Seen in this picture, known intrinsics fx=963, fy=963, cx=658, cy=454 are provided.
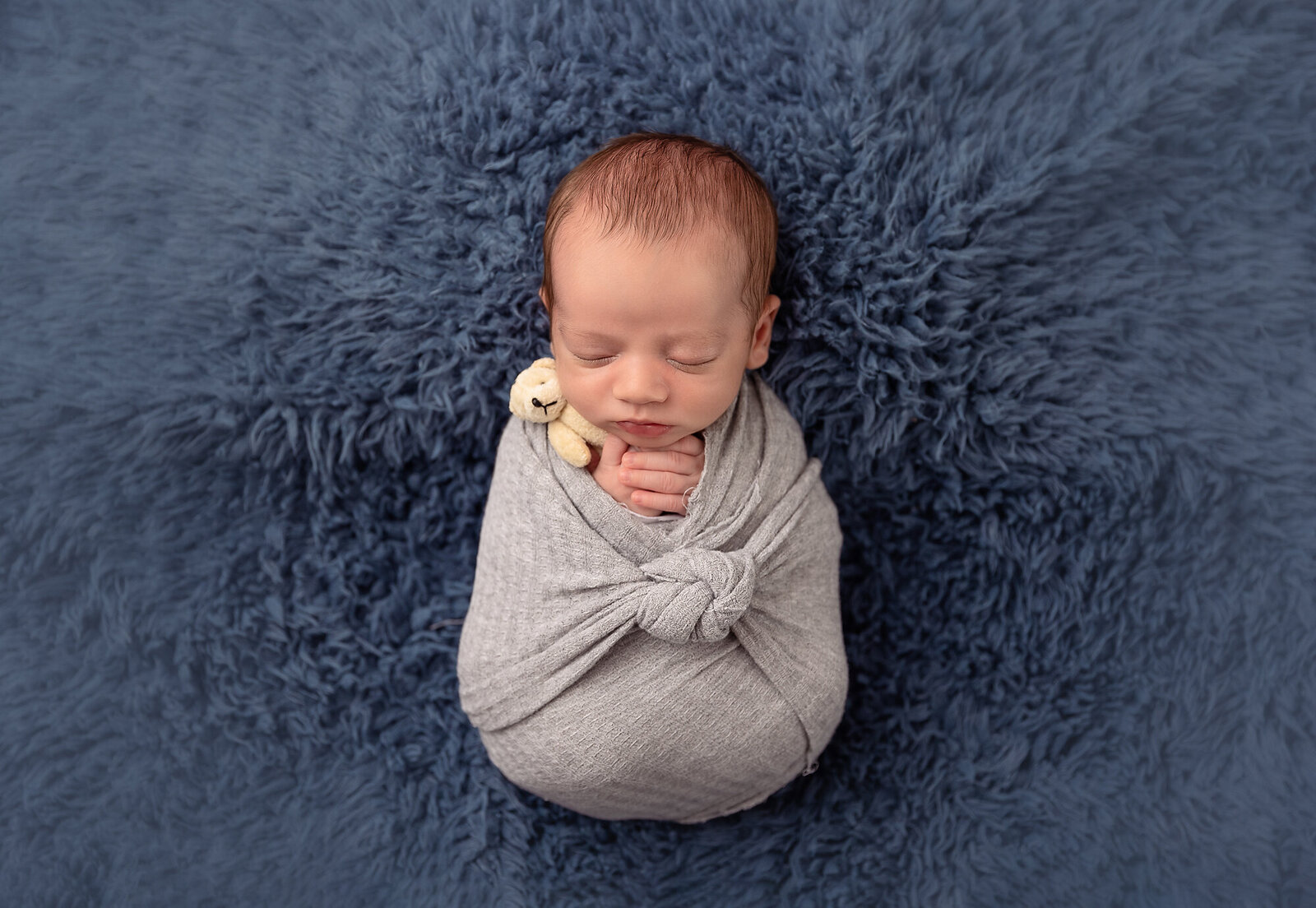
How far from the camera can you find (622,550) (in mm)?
1281

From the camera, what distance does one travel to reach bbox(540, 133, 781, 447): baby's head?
114 centimetres

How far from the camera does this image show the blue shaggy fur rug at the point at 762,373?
1367 mm

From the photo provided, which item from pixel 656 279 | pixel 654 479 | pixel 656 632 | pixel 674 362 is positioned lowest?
pixel 656 632

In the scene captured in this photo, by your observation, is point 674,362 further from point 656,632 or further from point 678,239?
point 656,632

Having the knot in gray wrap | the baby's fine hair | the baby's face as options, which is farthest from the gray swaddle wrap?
the baby's fine hair

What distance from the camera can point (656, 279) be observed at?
1134 mm

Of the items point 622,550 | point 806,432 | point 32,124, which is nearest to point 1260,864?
point 806,432

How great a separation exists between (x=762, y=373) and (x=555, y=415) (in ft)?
1.08

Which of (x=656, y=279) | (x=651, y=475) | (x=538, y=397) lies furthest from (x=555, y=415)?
(x=656, y=279)

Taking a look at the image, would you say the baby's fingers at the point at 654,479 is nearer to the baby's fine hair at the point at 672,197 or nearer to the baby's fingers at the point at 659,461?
the baby's fingers at the point at 659,461

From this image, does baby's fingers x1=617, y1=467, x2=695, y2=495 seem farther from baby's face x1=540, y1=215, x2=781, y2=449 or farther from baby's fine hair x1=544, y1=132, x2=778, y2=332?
baby's fine hair x1=544, y1=132, x2=778, y2=332

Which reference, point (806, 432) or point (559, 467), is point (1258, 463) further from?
point (559, 467)

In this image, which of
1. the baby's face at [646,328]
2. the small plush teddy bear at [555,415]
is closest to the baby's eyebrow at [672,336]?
the baby's face at [646,328]

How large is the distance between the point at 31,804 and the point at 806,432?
1289 mm
